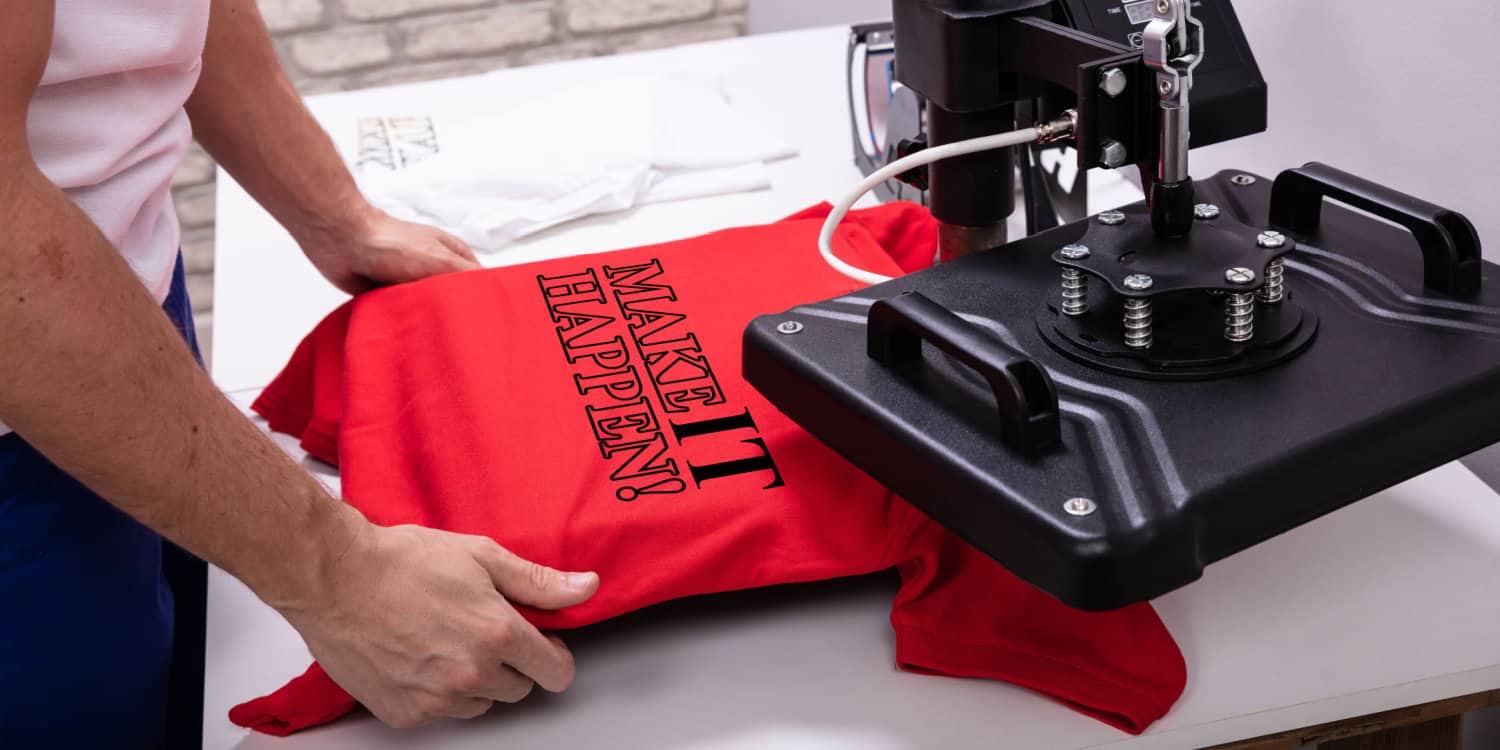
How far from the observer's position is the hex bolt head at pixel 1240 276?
648mm

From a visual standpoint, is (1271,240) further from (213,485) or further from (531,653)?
(213,485)

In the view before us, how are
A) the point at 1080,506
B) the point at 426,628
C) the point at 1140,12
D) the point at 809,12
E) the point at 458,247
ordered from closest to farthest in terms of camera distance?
the point at 1080,506
the point at 426,628
the point at 1140,12
the point at 458,247
the point at 809,12

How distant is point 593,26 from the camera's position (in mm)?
2527

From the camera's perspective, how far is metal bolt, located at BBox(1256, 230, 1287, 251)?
0.69m

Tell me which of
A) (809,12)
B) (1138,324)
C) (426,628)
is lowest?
(809,12)

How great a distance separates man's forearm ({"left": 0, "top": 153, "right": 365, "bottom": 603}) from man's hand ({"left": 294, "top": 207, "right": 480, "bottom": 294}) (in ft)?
1.29

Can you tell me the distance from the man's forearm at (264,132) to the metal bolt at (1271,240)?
2.15 ft

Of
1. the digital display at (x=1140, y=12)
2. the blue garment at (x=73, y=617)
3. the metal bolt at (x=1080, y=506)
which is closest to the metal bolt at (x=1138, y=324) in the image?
the metal bolt at (x=1080, y=506)

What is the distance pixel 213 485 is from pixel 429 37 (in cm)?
196

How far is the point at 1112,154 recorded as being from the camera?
67cm

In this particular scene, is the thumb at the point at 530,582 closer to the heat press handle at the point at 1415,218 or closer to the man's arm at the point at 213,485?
the man's arm at the point at 213,485

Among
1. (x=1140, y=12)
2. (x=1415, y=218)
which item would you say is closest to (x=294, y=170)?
(x=1140, y=12)

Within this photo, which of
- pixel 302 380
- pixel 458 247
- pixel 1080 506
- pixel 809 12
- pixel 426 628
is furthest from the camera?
pixel 809 12

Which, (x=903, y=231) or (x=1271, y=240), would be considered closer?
(x=1271, y=240)
